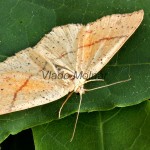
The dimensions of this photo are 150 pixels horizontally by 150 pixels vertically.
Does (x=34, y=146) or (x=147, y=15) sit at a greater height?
(x=147, y=15)

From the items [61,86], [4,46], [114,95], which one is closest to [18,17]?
[4,46]

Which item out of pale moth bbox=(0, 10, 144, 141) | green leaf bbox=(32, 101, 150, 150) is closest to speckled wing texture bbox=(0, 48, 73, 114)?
pale moth bbox=(0, 10, 144, 141)

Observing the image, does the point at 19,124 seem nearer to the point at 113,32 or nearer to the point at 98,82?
the point at 98,82

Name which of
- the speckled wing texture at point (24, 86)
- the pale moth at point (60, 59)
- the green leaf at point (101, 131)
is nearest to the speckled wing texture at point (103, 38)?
the pale moth at point (60, 59)

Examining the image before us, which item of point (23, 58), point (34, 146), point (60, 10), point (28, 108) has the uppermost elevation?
point (60, 10)

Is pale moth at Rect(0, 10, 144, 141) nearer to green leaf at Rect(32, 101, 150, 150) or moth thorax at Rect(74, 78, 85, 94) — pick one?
moth thorax at Rect(74, 78, 85, 94)
